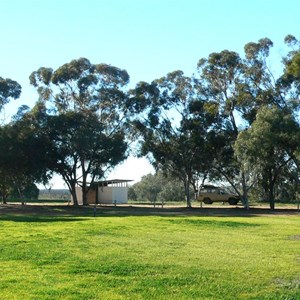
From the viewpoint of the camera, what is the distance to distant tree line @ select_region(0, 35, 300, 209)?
1967 inches

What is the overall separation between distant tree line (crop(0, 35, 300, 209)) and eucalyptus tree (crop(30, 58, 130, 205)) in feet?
0.35

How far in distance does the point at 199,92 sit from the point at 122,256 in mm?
41745

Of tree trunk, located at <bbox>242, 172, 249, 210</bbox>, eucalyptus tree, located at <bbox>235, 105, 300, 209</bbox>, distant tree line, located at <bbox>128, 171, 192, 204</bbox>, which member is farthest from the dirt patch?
distant tree line, located at <bbox>128, 171, 192, 204</bbox>

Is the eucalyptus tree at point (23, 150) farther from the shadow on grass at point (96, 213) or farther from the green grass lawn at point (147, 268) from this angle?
the green grass lawn at point (147, 268)

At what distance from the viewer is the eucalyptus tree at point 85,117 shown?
2133 inches

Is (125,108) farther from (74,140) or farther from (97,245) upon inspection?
(97,245)

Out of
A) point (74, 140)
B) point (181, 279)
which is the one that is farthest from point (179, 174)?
point (181, 279)

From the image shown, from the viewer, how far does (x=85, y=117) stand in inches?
2170

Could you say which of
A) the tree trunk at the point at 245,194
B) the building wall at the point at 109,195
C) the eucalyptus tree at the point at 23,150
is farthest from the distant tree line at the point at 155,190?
the eucalyptus tree at the point at 23,150

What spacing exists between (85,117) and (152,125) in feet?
22.9

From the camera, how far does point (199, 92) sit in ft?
177

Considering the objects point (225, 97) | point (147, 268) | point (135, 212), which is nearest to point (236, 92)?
point (225, 97)

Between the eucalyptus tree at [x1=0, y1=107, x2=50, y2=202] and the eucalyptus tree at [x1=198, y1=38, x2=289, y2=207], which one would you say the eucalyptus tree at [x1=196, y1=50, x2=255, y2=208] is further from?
the eucalyptus tree at [x1=0, y1=107, x2=50, y2=202]

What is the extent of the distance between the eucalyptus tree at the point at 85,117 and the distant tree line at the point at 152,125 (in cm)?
11
